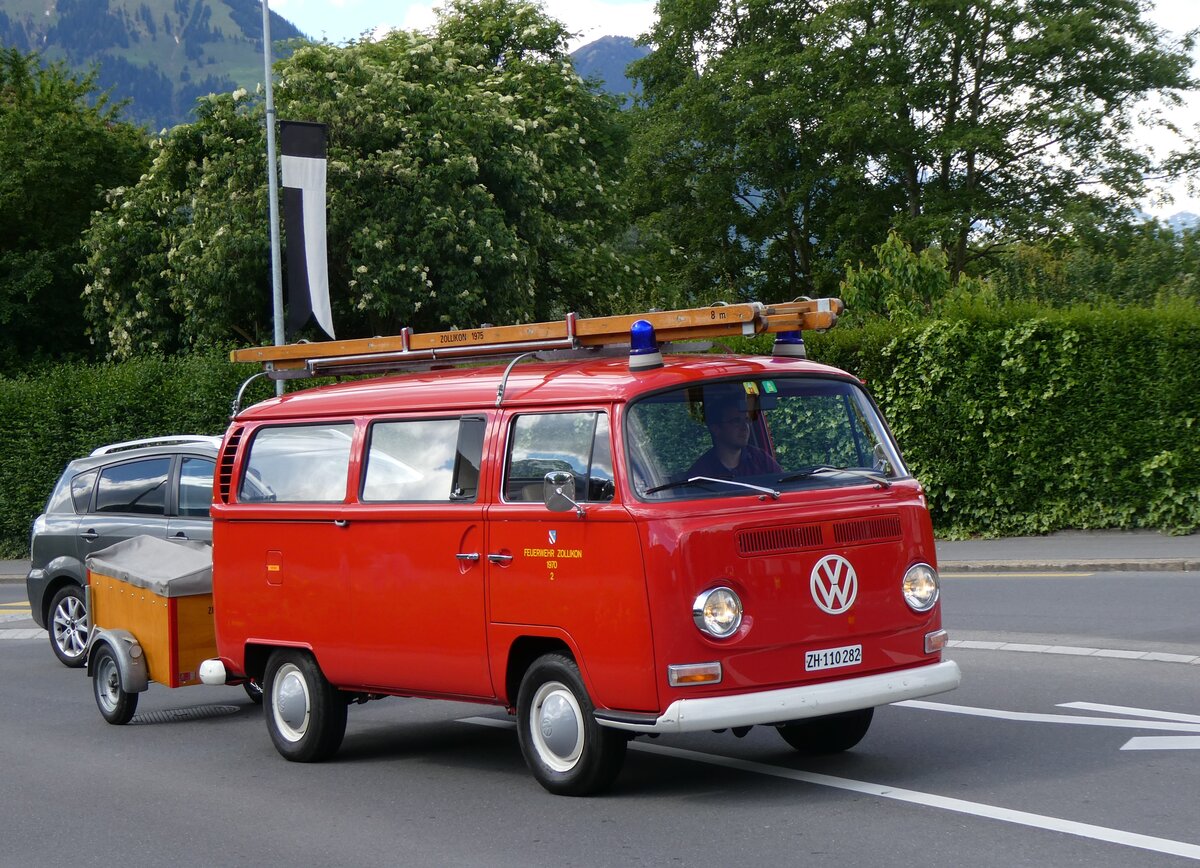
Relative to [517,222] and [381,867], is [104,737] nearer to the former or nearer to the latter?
[381,867]

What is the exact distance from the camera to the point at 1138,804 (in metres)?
6.69

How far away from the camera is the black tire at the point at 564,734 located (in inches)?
288

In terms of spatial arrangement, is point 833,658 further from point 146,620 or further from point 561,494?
point 146,620

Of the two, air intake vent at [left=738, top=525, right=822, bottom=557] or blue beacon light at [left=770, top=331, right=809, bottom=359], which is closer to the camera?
air intake vent at [left=738, top=525, right=822, bottom=557]

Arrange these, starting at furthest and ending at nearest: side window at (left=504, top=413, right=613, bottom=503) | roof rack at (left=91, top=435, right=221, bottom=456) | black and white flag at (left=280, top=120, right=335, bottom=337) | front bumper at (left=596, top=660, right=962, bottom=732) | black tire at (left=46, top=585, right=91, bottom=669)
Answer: black and white flag at (left=280, top=120, right=335, bottom=337)
black tire at (left=46, top=585, right=91, bottom=669)
roof rack at (left=91, top=435, right=221, bottom=456)
side window at (left=504, top=413, right=613, bottom=503)
front bumper at (left=596, top=660, right=962, bottom=732)

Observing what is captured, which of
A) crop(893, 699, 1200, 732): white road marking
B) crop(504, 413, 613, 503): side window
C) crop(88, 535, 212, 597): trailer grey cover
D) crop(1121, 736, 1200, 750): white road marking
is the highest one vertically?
crop(504, 413, 613, 503): side window

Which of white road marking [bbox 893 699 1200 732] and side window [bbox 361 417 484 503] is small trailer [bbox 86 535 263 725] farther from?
white road marking [bbox 893 699 1200 732]

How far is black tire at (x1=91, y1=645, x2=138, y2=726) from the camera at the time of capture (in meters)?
11.1

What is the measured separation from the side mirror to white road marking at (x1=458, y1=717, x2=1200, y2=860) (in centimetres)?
178

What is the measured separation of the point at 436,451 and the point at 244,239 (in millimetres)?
24872

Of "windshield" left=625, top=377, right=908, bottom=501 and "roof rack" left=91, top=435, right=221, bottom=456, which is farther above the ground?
"windshield" left=625, top=377, right=908, bottom=501

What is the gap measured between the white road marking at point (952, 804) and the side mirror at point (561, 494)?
70.2 inches

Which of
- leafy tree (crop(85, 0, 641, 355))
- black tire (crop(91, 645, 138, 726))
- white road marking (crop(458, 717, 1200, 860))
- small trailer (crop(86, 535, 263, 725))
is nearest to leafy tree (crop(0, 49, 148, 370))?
leafy tree (crop(85, 0, 641, 355))

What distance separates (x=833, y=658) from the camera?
722cm
